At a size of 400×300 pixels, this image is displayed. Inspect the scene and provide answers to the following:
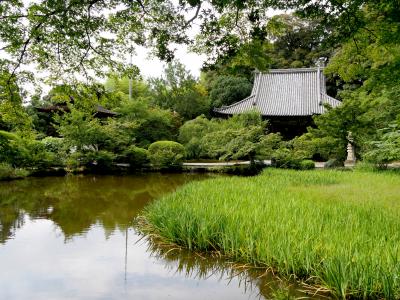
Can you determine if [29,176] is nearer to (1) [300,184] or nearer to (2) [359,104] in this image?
(1) [300,184]

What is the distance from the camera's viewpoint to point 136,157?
18047 mm

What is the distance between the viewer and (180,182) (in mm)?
14352

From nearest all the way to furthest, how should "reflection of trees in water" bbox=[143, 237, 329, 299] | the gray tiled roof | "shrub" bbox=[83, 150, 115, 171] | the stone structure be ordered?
"reflection of trees in water" bbox=[143, 237, 329, 299] → "shrub" bbox=[83, 150, 115, 171] → the stone structure → the gray tiled roof

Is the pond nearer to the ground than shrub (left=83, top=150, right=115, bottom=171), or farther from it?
nearer to the ground

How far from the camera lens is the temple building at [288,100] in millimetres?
22859

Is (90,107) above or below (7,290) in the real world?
above

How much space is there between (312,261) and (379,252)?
2.18 feet

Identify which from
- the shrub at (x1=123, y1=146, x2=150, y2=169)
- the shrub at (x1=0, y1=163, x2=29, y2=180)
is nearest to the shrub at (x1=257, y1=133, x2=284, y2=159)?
the shrub at (x1=123, y1=146, x2=150, y2=169)

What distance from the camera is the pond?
421cm

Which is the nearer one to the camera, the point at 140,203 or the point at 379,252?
the point at 379,252

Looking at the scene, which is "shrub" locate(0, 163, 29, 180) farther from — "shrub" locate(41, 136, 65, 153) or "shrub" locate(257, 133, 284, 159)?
"shrub" locate(257, 133, 284, 159)

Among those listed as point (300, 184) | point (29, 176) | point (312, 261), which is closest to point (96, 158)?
point (29, 176)

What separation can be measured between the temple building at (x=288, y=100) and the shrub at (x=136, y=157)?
23.7 feet

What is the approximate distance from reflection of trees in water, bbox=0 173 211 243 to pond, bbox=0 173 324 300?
0.02 metres
